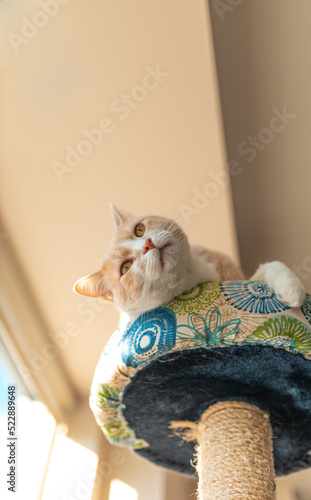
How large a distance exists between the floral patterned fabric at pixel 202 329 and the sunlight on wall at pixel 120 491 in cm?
72

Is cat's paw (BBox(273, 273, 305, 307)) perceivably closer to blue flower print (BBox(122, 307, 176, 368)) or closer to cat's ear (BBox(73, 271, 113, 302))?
blue flower print (BBox(122, 307, 176, 368))

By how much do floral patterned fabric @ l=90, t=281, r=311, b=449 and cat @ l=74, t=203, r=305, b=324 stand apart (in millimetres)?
47

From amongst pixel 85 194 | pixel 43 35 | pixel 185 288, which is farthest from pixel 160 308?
pixel 43 35

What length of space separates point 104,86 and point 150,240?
Result: 537 mm

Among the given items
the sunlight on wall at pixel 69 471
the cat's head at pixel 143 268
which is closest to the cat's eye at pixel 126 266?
the cat's head at pixel 143 268

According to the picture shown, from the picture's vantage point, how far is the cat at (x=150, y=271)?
2.94 ft

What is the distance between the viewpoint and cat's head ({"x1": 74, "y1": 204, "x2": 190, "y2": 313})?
90 centimetres

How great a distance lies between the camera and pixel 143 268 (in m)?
0.92

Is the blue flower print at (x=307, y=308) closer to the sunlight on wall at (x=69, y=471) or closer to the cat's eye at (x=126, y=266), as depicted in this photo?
the cat's eye at (x=126, y=266)

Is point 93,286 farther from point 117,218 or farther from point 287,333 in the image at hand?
point 287,333

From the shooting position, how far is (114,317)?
5.02 ft

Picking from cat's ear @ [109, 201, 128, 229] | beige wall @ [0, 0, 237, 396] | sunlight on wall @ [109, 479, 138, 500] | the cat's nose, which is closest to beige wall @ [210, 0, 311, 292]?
beige wall @ [0, 0, 237, 396]

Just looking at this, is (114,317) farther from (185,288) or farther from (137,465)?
(185,288)

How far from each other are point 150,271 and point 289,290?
31cm
